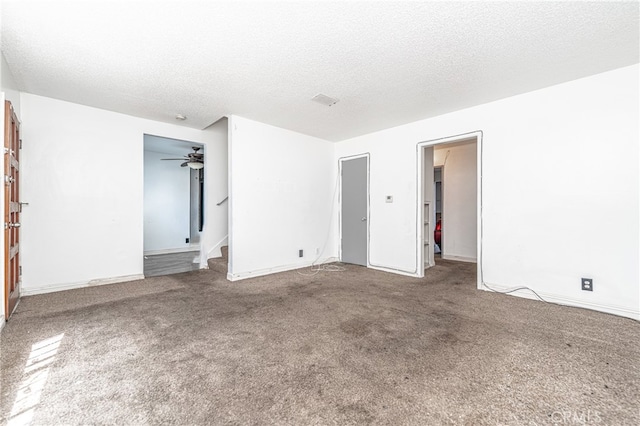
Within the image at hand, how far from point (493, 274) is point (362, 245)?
7.48ft

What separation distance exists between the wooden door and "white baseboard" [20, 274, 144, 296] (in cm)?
25

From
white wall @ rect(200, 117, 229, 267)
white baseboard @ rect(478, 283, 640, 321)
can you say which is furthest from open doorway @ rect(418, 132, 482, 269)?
white wall @ rect(200, 117, 229, 267)

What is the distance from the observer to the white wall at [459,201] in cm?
590

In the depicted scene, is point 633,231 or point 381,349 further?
point 633,231

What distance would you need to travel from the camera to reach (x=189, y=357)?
1.97m

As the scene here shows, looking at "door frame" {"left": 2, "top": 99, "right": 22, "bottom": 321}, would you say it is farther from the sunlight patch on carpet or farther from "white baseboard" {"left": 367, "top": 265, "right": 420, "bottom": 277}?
"white baseboard" {"left": 367, "top": 265, "right": 420, "bottom": 277}

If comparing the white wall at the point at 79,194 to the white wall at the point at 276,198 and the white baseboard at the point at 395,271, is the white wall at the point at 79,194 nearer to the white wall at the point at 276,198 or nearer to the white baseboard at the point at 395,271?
the white wall at the point at 276,198

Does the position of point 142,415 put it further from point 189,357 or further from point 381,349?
point 381,349

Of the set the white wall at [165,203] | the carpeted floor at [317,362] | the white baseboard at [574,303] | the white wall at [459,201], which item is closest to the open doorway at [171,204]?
the white wall at [165,203]

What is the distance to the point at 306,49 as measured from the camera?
96.6 inches

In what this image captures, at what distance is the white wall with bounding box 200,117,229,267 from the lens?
5.14m

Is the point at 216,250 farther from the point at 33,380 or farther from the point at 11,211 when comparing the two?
the point at 33,380

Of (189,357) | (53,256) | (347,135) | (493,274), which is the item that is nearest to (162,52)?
(189,357)

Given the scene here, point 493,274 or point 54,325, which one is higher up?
point 493,274
